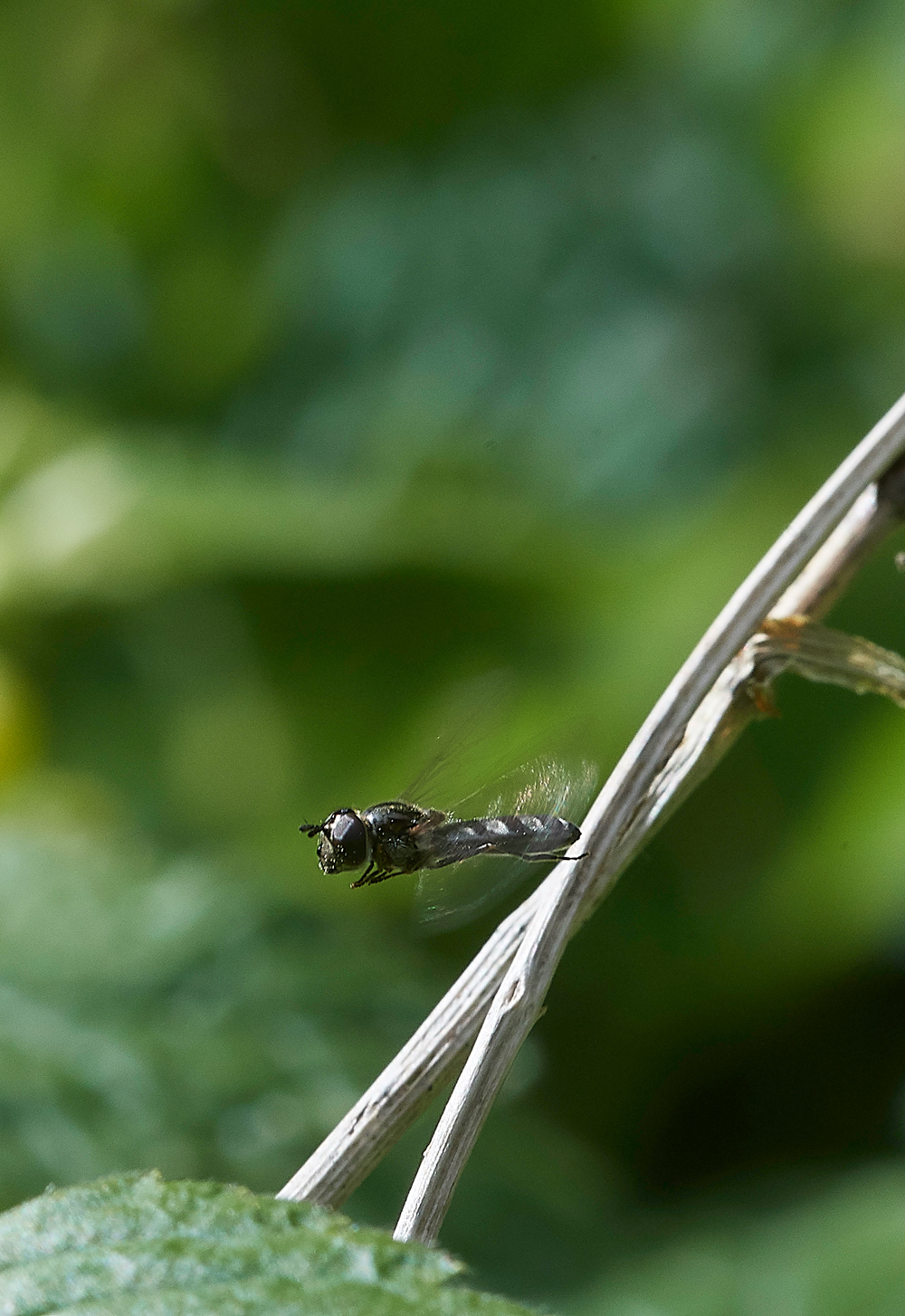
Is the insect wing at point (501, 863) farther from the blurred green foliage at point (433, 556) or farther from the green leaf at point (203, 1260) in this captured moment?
the green leaf at point (203, 1260)

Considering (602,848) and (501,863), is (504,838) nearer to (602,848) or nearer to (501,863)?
(501,863)

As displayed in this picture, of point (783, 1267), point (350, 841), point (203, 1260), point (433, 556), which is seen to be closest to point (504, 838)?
point (350, 841)

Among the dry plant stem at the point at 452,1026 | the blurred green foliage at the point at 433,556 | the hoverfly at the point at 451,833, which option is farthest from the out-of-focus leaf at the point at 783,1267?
the dry plant stem at the point at 452,1026

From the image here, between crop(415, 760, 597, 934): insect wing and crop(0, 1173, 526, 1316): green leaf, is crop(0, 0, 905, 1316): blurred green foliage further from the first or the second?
crop(0, 1173, 526, 1316): green leaf

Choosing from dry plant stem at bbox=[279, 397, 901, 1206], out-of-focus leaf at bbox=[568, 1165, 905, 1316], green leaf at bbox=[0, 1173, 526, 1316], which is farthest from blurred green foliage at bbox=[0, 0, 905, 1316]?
green leaf at bbox=[0, 1173, 526, 1316]

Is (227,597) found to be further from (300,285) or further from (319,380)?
(300,285)
